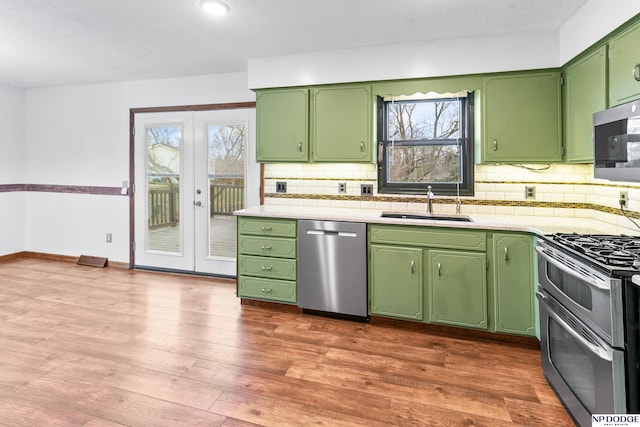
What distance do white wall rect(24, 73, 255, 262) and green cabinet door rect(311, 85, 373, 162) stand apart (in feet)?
6.10

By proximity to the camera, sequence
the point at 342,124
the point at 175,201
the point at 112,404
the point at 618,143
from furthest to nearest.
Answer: the point at 175,201 → the point at 342,124 → the point at 112,404 → the point at 618,143

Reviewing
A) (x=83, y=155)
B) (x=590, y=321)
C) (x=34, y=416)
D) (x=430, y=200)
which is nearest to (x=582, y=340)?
(x=590, y=321)

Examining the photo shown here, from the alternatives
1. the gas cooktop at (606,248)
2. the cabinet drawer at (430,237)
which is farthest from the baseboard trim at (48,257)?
the gas cooktop at (606,248)

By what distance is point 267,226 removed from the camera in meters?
3.39

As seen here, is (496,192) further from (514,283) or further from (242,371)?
(242,371)

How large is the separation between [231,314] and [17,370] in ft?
4.94

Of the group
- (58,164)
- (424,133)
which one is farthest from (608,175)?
(58,164)

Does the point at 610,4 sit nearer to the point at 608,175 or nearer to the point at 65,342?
the point at 608,175

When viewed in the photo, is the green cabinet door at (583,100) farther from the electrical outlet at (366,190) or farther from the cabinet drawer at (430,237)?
the electrical outlet at (366,190)

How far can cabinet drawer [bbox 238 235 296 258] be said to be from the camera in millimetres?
3336

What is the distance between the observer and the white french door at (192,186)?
14.3ft

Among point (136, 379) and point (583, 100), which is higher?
point (583, 100)

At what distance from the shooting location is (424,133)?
3539 millimetres

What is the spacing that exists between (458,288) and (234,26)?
2780 millimetres
